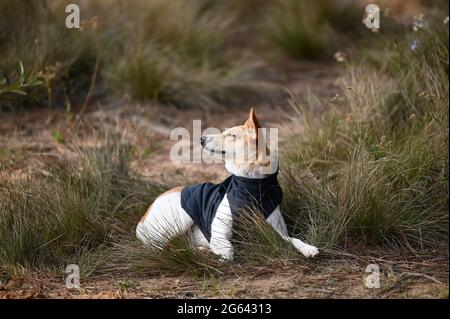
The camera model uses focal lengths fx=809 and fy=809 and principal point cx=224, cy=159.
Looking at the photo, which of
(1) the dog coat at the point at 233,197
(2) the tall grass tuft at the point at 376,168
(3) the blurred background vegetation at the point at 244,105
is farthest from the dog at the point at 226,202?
(2) the tall grass tuft at the point at 376,168

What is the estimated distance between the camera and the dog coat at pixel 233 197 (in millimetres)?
4840

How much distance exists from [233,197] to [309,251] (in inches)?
22.0

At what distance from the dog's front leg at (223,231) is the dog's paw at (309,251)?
443 millimetres

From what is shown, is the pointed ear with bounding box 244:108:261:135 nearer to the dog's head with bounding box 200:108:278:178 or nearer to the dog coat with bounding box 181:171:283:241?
the dog's head with bounding box 200:108:278:178

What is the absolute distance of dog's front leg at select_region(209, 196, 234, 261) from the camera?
4898mm

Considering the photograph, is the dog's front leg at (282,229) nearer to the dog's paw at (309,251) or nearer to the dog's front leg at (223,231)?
→ the dog's paw at (309,251)

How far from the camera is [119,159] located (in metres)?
6.23

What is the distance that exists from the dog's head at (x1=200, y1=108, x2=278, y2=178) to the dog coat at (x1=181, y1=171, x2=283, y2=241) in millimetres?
56

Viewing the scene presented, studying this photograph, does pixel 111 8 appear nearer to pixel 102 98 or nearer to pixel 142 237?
pixel 102 98

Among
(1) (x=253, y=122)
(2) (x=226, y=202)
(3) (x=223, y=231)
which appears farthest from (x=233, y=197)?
(1) (x=253, y=122)

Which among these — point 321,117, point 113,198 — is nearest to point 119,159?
point 113,198

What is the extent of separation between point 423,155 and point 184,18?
4.47 m

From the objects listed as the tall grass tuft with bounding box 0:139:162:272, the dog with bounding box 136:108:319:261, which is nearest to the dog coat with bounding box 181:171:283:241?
the dog with bounding box 136:108:319:261

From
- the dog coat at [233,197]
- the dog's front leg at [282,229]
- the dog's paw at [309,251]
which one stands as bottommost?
the dog's paw at [309,251]
